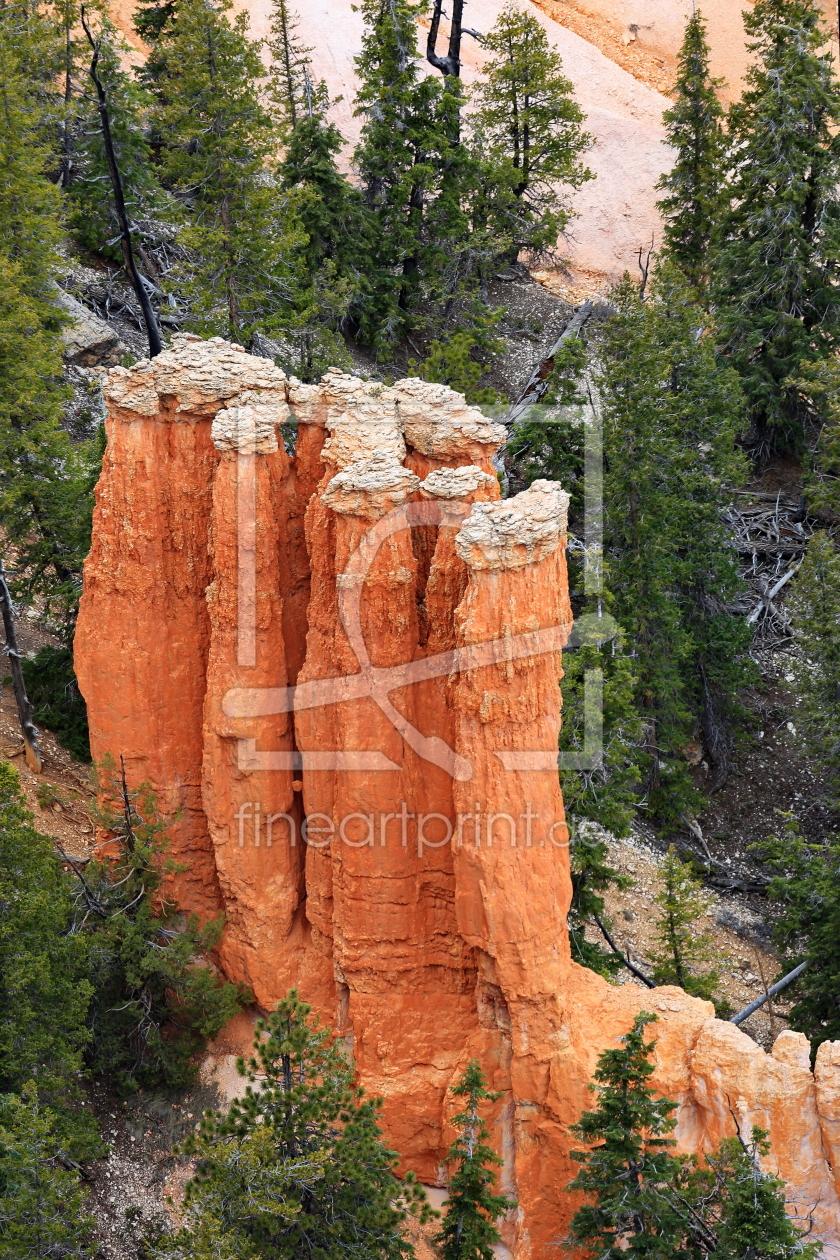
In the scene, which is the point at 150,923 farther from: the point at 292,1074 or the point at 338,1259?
the point at 338,1259

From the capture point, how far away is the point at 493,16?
61.3 meters

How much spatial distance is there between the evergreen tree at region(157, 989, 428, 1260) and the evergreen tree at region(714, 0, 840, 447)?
1056 inches

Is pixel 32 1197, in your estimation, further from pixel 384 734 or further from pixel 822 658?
pixel 822 658

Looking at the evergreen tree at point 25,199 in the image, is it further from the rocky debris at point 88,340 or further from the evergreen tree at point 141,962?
the evergreen tree at point 141,962

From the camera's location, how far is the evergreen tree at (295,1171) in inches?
530

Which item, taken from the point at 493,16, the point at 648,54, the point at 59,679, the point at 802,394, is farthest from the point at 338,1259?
the point at 648,54

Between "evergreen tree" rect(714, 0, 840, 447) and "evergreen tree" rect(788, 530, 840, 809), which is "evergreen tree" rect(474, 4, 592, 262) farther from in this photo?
"evergreen tree" rect(788, 530, 840, 809)

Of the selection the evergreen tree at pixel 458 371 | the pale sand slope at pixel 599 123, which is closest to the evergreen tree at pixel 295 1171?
the evergreen tree at pixel 458 371

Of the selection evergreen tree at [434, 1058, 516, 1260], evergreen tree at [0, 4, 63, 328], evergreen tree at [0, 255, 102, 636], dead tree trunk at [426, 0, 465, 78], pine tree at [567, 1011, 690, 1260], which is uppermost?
dead tree trunk at [426, 0, 465, 78]

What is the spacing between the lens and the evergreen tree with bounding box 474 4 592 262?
41031 mm

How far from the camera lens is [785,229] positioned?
3650cm

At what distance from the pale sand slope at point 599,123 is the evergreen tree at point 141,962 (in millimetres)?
41733

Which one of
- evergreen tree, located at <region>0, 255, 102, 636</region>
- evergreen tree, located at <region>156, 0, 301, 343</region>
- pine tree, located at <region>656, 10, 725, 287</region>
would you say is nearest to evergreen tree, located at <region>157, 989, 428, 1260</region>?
evergreen tree, located at <region>0, 255, 102, 636</region>

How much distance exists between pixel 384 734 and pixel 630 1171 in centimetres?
605
